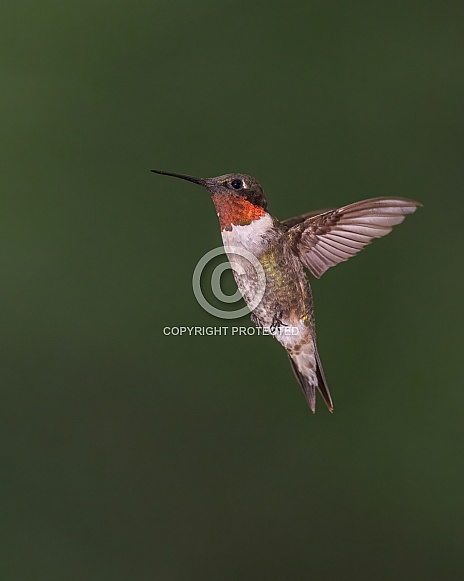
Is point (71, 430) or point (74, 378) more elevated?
point (74, 378)

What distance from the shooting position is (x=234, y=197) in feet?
2.37

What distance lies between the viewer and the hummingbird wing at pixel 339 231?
29.0 inches

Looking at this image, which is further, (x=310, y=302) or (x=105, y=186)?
(x=105, y=186)

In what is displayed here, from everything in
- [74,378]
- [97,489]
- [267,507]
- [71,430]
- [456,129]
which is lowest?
[267,507]

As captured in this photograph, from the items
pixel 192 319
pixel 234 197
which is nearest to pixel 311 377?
pixel 234 197

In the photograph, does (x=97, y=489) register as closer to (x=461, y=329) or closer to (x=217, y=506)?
(x=217, y=506)

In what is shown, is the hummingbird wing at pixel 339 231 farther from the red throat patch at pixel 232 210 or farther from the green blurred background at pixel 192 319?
the green blurred background at pixel 192 319

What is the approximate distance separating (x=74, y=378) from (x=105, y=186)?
65 cm

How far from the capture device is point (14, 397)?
247 centimetres

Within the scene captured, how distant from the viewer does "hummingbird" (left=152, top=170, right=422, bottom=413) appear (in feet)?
2.36

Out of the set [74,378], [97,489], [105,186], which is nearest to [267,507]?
[97,489]

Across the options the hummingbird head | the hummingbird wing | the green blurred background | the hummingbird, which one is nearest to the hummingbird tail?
the hummingbird
